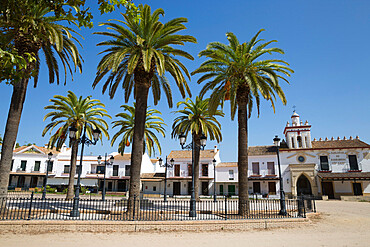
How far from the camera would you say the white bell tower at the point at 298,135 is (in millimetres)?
40531

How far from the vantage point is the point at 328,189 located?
3772 centimetres

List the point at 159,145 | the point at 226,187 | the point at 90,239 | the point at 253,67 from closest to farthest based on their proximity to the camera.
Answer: the point at 90,239 < the point at 253,67 < the point at 159,145 < the point at 226,187

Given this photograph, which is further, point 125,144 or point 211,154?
point 211,154

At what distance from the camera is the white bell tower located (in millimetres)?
40531

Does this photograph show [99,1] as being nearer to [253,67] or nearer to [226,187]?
[253,67]

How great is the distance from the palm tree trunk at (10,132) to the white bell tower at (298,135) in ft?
124

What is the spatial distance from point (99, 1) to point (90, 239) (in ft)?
25.9

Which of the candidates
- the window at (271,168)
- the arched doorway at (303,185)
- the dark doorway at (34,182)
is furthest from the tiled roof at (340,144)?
the dark doorway at (34,182)

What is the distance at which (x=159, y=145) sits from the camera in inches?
1091

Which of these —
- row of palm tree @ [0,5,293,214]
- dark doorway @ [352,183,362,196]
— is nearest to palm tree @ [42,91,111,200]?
row of palm tree @ [0,5,293,214]

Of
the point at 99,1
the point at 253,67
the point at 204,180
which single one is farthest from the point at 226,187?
the point at 99,1

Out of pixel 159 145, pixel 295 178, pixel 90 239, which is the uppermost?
pixel 159 145

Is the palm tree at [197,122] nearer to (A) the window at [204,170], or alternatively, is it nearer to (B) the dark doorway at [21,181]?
(A) the window at [204,170]

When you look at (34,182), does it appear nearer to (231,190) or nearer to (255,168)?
(231,190)
